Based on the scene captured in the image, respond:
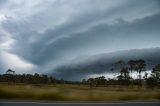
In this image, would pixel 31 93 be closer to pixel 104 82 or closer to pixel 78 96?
pixel 78 96

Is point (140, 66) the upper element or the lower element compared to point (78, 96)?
upper

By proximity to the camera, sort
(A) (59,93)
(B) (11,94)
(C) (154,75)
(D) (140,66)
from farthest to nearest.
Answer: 1. (D) (140,66)
2. (C) (154,75)
3. (A) (59,93)
4. (B) (11,94)

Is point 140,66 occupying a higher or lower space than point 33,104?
higher

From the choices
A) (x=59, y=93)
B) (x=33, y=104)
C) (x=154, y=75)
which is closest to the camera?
(x=33, y=104)

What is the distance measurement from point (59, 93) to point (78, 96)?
3.70ft

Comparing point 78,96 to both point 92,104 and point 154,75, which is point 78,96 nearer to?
point 92,104

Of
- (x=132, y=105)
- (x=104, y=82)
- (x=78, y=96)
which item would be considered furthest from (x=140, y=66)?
(x=132, y=105)

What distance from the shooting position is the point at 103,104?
44.1ft

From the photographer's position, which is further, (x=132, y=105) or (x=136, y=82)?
(x=136, y=82)

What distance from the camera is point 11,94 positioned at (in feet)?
57.8

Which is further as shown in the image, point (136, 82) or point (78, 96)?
point (136, 82)

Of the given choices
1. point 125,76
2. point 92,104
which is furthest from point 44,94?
point 125,76

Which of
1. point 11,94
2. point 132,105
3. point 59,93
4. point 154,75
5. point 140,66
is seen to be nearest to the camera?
point 132,105

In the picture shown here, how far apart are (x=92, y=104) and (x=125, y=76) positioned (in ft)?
226
